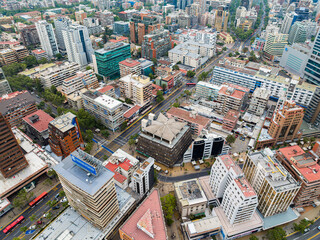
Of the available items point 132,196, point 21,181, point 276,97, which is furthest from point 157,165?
point 276,97

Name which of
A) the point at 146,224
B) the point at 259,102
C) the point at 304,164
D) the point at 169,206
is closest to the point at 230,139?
the point at 304,164

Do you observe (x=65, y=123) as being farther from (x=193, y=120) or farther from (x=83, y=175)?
(x=193, y=120)

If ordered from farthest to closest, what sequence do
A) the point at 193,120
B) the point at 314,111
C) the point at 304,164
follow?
the point at 314,111 → the point at 193,120 → the point at 304,164

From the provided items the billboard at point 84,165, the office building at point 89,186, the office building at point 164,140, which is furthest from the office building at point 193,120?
the billboard at point 84,165

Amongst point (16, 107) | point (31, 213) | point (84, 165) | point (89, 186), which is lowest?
point (31, 213)

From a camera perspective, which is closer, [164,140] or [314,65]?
[164,140]

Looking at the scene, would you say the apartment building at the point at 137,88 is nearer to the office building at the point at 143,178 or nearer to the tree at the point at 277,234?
the office building at the point at 143,178

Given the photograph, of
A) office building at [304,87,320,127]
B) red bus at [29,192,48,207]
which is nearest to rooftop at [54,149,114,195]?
red bus at [29,192,48,207]
